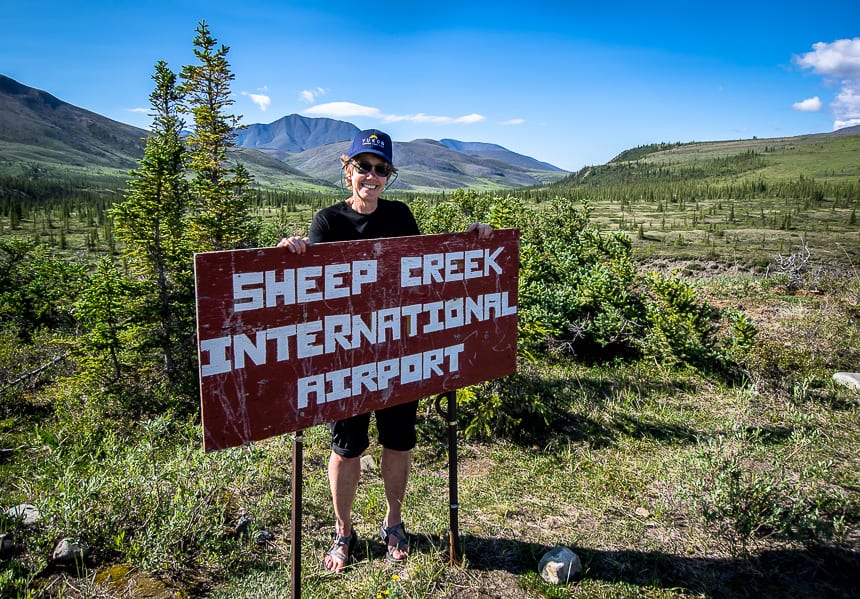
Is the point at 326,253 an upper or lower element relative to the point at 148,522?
upper

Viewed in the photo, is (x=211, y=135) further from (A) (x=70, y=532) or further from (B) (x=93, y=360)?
(A) (x=70, y=532)

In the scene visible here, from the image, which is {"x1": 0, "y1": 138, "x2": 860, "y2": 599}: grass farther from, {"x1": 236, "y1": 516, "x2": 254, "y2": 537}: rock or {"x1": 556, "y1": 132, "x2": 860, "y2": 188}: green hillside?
{"x1": 556, "y1": 132, "x2": 860, "y2": 188}: green hillside

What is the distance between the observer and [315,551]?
10.0ft

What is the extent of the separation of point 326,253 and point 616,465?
321cm

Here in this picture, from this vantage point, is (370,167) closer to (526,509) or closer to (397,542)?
(397,542)

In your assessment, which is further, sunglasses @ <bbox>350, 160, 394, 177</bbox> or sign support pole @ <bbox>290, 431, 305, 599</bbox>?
sunglasses @ <bbox>350, 160, 394, 177</bbox>

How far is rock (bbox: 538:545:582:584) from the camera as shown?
110 inches

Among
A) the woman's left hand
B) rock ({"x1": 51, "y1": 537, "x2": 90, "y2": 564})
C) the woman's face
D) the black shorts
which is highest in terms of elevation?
the woman's face

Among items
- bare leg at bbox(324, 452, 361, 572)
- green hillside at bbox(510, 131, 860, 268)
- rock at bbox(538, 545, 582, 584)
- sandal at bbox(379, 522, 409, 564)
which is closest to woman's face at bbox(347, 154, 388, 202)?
bare leg at bbox(324, 452, 361, 572)

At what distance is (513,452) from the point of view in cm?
449

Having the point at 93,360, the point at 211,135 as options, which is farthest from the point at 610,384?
the point at 211,135

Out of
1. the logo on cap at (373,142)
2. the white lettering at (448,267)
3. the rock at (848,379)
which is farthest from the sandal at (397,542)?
the rock at (848,379)

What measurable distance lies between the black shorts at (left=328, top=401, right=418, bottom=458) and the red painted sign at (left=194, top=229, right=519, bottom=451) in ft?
0.75

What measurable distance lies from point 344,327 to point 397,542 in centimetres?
146
